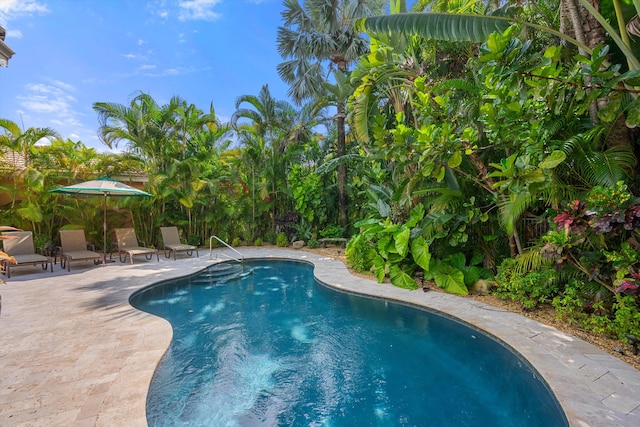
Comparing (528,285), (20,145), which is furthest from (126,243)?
(528,285)

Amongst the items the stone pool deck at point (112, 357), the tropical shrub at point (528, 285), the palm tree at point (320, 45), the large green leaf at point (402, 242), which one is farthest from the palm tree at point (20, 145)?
the tropical shrub at point (528, 285)

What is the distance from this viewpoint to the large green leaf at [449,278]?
6.87 m

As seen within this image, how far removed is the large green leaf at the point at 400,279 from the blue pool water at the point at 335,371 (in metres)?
1.04

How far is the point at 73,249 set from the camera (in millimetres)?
9828

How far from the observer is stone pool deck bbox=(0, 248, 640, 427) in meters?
2.94

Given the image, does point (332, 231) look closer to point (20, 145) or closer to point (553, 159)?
point (553, 159)

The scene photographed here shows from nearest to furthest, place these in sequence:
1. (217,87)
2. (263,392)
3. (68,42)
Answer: (263,392), (68,42), (217,87)

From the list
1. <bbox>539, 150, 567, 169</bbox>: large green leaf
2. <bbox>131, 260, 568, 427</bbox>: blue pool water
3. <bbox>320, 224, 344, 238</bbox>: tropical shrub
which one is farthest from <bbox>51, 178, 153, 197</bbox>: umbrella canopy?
<bbox>539, 150, 567, 169</bbox>: large green leaf

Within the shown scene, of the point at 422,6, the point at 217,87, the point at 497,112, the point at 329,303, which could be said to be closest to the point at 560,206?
the point at 497,112

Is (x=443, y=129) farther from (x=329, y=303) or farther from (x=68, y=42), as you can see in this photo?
(x=68, y=42)

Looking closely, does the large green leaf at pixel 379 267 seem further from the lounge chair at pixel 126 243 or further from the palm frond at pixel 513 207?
the lounge chair at pixel 126 243

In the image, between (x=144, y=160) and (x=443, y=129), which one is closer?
(x=443, y=129)

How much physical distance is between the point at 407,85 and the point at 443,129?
100 inches

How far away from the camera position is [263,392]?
12.5 ft
